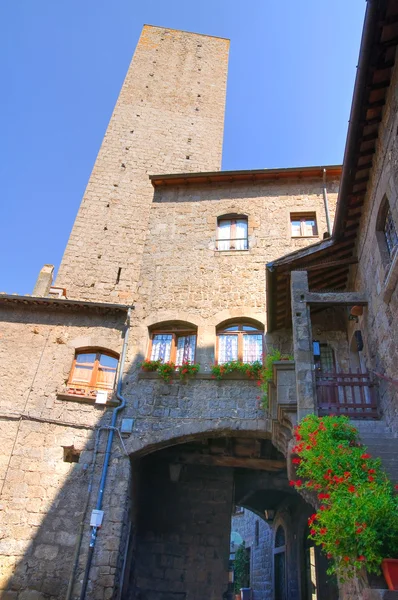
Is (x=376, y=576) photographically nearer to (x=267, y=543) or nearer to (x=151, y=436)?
(x=151, y=436)

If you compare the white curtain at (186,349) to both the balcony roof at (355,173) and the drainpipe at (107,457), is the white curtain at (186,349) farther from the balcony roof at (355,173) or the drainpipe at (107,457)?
the balcony roof at (355,173)

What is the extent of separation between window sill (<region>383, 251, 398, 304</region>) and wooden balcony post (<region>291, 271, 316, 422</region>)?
139cm

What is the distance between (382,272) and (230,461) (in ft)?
19.8

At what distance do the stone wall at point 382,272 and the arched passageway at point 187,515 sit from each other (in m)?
4.05

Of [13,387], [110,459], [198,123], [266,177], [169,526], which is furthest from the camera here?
[198,123]

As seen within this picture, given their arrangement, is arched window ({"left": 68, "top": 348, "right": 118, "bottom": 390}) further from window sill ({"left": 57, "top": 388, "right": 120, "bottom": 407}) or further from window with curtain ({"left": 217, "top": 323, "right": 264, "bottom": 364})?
window with curtain ({"left": 217, "top": 323, "right": 264, "bottom": 364})

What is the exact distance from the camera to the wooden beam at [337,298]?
25.7ft

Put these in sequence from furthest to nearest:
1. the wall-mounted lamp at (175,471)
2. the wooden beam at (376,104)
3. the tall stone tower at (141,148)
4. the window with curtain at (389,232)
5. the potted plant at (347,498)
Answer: the tall stone tower at (141,148)
the wall-mounted lamp at (175,471)
the window with curtain at (389,232)
the wooden beam at (376,104)
the potted plant at (347,498)

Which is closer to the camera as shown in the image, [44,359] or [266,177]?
[44,359]

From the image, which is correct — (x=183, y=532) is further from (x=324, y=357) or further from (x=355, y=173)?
(x=355, y=173)

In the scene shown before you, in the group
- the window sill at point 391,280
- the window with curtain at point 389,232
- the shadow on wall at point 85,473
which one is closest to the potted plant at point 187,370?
the shadow on wall at point 85,473

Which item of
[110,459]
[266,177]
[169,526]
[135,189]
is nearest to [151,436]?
[110,459]

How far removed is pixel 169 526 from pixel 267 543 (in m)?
7.60

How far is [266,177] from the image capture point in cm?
1316
